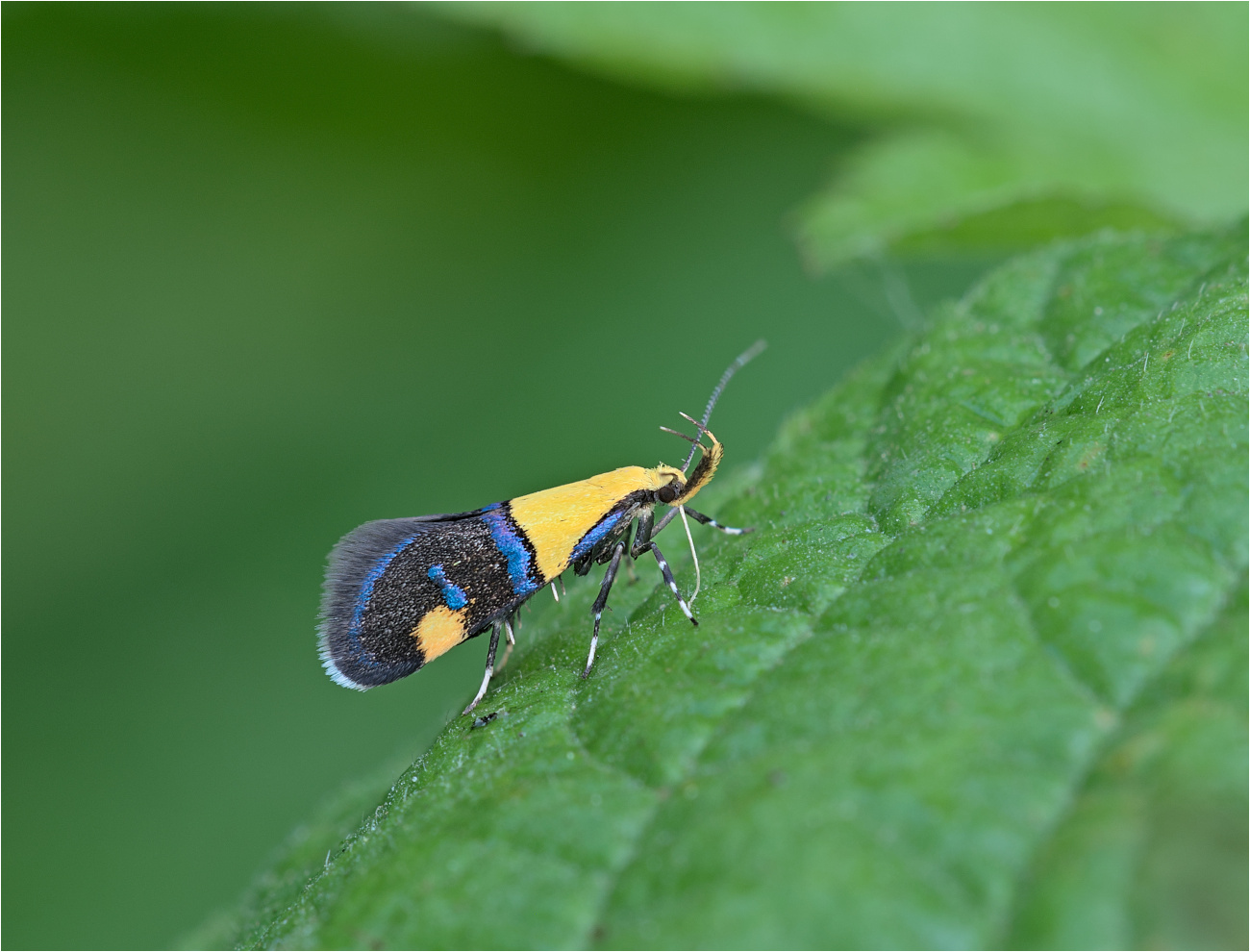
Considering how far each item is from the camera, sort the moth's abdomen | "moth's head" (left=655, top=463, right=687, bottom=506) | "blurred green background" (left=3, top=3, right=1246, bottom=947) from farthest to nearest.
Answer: "blurred green background" (left=3, top=3, right=1246, bottom=947) < "moth's head" (left=655, top=463, right=687, bottom=506) < the moth's abdomen

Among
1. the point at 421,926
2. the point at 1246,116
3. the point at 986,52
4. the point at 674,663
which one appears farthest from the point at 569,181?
the point at 421,926

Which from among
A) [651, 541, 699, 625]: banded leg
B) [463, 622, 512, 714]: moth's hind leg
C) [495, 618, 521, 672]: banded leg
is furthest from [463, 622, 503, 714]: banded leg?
[651, 541, 699, 625]: banded leg

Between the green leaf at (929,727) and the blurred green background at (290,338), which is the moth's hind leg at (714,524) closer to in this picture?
the green leaf at (929,727)

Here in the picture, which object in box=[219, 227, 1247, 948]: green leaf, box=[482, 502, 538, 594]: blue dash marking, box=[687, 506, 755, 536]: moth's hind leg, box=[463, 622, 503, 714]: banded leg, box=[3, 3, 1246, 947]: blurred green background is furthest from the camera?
box=[3, 3, 1246, 947]: blurred green background

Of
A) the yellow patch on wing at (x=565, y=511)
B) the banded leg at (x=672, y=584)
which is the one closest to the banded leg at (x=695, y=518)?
the yellow patch on wing at (x=565, y=511)

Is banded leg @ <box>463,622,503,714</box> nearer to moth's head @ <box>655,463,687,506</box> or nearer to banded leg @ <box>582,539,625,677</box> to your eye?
banded leg @ <box>582,539,625,677</box>

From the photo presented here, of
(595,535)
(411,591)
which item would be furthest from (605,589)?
(411,591)

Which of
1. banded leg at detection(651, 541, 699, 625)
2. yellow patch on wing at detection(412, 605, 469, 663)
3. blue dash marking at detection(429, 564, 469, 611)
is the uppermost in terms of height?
blue dash marking at detection(429, 564, 469, 611)
